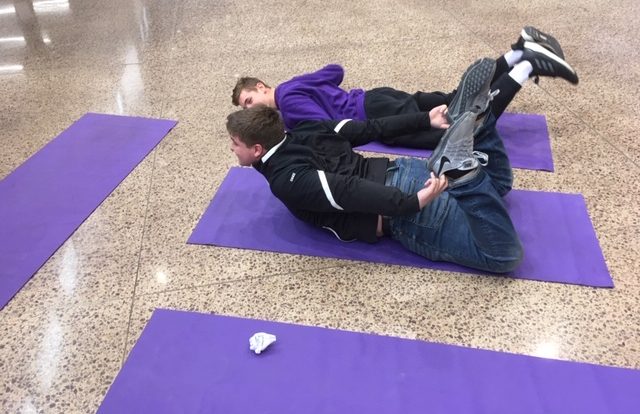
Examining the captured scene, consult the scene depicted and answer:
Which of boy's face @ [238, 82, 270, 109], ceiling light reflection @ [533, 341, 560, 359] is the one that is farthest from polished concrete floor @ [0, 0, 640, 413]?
boy's face @ [238, 82, 270, 109]

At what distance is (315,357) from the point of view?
144 cm

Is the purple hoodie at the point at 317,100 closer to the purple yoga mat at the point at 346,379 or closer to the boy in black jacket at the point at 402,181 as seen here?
the boy in black jacket at the point at 402,181

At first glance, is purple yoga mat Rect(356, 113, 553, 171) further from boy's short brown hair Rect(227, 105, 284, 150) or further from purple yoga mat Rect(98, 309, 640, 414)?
purple yoga mat Rect(98, 309, 640, 414)

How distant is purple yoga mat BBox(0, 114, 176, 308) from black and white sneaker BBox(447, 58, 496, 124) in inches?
60.2

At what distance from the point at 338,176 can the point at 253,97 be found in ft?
2.98

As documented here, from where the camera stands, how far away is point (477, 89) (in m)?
1.80

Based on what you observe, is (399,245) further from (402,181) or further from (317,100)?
(317,100)

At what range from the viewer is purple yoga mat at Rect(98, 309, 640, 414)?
1309 millimetres

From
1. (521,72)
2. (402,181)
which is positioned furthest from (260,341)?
(521,72)

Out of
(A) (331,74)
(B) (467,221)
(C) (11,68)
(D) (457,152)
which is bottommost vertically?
(C) (11,68)

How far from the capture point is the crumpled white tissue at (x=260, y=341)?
144 centimetres

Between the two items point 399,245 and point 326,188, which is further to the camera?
point 399,245

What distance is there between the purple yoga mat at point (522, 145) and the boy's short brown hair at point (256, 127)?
0.78 meters

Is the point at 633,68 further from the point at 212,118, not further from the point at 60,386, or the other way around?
the point at 60,386
